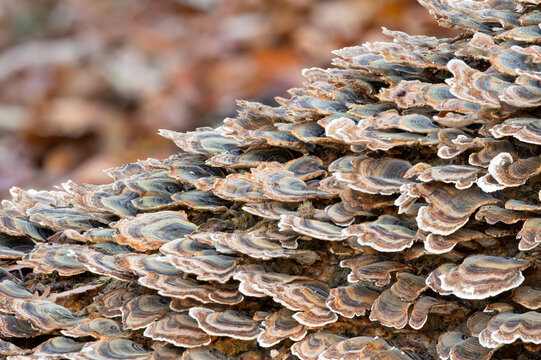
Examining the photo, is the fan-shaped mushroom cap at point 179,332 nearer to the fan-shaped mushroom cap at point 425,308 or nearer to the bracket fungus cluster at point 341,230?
the bracket fungus cluster at point 341,230

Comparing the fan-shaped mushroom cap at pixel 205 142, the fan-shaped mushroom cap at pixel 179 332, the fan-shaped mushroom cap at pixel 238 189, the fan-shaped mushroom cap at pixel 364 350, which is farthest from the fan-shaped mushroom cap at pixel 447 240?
the fan-shaped mushroom cap at pixel 205 142

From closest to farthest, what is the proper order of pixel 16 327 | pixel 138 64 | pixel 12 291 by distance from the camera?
pixel 16 327, pixel 12 291, pixel 138 64

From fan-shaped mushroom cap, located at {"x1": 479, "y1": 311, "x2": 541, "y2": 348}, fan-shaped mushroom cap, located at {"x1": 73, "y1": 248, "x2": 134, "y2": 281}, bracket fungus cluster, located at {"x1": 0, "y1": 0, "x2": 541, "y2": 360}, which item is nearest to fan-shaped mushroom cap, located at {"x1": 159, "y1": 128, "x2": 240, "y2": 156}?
bracket fungus cluster, located at {"x1": 0, "y1": 0, "x2": 541, "y2": 360}

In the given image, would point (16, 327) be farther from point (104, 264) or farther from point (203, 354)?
point (203, 354)

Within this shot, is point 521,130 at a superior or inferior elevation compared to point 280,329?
superior

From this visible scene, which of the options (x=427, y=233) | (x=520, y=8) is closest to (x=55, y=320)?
(x=427, y=233)

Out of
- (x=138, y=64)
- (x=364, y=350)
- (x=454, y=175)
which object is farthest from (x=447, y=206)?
(x=138, y=64)

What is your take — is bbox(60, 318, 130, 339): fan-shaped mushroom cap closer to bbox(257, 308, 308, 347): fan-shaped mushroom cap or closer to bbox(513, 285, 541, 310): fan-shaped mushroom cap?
bbox(257, 308, 308, 347): fan-shaped mushroom cap
